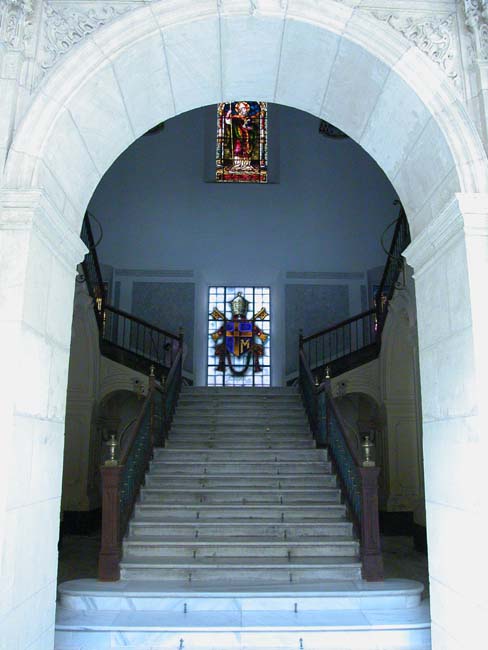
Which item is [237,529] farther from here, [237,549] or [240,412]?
[240,412]

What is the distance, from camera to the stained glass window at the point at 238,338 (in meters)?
13.1

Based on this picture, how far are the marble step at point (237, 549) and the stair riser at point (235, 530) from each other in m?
0.26

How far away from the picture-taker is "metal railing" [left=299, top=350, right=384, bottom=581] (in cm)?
583

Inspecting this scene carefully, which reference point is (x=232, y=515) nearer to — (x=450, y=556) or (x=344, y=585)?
(x=344, y=585)

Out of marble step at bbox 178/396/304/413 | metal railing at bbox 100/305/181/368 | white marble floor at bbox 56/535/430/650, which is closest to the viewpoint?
white marble floor at bbox 56/535/430/650

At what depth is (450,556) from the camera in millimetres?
3441

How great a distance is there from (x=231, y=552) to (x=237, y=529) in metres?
0.39

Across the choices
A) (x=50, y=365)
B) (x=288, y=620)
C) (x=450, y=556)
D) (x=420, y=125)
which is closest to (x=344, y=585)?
(x=288, y=620)

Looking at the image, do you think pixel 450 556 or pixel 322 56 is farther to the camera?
pixel 322 56

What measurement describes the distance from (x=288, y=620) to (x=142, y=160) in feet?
35.9

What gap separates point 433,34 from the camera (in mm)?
3611

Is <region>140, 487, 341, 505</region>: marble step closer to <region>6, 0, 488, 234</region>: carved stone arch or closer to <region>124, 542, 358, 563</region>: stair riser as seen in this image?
<region>124, 542, 358, 563</region>: stair riser

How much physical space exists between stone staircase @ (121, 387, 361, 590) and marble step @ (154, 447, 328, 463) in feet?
0.04

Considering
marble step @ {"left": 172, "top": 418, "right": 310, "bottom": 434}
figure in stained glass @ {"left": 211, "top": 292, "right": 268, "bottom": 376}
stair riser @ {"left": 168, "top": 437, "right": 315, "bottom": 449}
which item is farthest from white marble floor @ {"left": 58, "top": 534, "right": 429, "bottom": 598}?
figure in stained glass @ {"left": 211, "top": 292, "right": 268, "bottom": 376}
